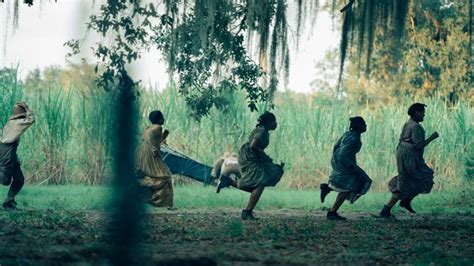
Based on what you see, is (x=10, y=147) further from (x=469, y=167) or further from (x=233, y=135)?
(x=469, y=167)

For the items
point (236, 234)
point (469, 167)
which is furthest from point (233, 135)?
point (236, 234)

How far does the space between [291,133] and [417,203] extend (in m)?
4.43

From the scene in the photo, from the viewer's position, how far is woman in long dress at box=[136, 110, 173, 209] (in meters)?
12.2

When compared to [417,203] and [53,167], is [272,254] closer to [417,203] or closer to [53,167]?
[417,203]

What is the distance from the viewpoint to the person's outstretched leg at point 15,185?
39.5 ft

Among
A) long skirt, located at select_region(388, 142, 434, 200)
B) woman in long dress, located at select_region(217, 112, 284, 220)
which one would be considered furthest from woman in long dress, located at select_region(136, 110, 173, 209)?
long skirt, located at select_region(388, 142, 434, 200)

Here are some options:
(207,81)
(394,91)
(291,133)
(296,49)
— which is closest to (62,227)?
(296,49)

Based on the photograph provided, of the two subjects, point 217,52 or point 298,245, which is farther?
point 217,52

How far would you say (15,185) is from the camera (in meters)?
12.2

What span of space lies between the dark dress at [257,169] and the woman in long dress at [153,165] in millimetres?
1374

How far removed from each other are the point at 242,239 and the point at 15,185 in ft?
13.6

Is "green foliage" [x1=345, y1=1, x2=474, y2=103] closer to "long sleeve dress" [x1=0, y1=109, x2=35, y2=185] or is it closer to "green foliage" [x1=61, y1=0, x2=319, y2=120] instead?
"green foliage" [x1=61, y1=0, x2=319, y2=120]

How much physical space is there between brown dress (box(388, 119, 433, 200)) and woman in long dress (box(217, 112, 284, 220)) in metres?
1.61

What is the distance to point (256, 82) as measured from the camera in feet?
44.2
